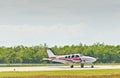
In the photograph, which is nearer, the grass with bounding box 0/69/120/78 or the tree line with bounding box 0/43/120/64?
the grass with bounding box 0/69/120/78

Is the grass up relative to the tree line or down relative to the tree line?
down

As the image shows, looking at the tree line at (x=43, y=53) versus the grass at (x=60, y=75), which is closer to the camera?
the grass at (x=60, y=75)

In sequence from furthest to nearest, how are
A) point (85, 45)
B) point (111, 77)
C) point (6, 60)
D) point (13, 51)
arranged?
point (85, 45), point (13, 51), point (6, 60), point (111, 77)

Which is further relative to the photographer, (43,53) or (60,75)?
(43,53)

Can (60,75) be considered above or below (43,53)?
below

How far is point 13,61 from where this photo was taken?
150m

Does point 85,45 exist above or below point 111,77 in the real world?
above

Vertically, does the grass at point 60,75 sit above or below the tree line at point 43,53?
Answer: below

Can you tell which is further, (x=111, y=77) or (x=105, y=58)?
(x=105, y=58)

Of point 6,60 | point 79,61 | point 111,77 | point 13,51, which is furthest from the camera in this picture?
point 13,51

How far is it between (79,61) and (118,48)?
75.0 meters

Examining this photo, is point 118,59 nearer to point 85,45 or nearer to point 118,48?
point 118,48

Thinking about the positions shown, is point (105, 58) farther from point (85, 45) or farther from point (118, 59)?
point (85, 45)

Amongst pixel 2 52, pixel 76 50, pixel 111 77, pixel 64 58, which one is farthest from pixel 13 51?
pixel 111 77
